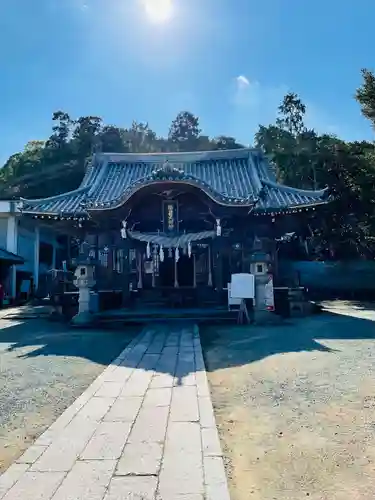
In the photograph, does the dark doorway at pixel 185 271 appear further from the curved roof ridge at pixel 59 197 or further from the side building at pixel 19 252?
the side building at pixel 19 252

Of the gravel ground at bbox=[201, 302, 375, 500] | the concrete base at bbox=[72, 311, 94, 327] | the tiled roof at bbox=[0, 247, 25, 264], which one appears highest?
the tiled roof at bbox=[0, 247, 25, 264]

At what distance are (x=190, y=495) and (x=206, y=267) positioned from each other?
13417mm

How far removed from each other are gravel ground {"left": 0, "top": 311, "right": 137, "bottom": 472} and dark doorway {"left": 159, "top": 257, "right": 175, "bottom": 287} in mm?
4207

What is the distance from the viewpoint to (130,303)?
1583 cm

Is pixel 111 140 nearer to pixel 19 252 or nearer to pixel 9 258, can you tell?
pixel 19 252

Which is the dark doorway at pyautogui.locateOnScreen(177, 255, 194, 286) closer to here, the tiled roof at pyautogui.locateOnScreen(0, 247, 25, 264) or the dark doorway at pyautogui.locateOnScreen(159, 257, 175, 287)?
the dark doorway at pyautogui.locateOnScreen(159, 257, 175, 287)

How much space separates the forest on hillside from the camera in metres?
24.1

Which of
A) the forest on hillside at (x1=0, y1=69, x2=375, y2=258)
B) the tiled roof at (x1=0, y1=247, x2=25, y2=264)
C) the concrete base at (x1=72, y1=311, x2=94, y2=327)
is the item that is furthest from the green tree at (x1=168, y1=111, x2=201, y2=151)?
the concrete base at (x1=72, y1=311, x2=94, y2=327)

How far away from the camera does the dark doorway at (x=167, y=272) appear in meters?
16.5

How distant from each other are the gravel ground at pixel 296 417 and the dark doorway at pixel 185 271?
746 cm

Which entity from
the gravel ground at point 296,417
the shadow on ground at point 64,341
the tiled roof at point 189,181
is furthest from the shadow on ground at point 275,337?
the tiled roof at point 189,181

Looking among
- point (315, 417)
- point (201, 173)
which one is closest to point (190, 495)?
point (315, 417)

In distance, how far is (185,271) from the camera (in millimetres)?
16594

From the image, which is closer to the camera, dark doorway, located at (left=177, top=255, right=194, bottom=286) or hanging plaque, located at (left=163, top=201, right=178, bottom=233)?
hanging plaque, located at (left=163, top=201, right=178, bottom=233)
